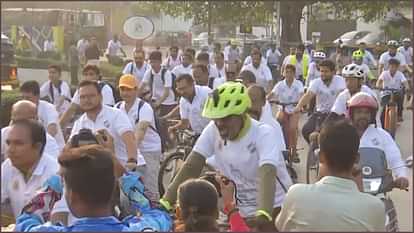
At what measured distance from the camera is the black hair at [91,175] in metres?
3.27

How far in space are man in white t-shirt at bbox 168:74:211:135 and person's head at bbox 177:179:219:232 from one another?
6.00 m

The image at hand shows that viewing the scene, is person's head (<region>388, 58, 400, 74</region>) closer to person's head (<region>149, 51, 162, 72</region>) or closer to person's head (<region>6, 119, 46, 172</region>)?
person's head (<region>149, 51, 162, 72</region>)

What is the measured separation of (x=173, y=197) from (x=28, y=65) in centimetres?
2357

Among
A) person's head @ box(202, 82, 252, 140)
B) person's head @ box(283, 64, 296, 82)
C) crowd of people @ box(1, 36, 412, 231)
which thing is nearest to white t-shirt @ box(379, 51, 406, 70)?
person's head @ box(283, 64, 296, 82)

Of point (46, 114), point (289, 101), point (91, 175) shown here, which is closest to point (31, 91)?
point (46, 114)

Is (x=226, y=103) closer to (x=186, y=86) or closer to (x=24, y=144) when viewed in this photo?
(x=24, y=144)

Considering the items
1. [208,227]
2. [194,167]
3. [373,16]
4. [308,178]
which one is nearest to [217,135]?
[194,167]

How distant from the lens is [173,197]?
14.9ft

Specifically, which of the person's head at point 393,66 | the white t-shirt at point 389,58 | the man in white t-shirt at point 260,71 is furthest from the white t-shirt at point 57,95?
the white t-shirt at point 389,58

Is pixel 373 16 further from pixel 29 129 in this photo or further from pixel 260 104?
pixel 29 129

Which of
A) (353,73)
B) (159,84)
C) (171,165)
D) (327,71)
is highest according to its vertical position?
(353,73)

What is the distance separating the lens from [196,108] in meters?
9.88

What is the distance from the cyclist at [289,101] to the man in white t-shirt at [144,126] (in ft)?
12.9

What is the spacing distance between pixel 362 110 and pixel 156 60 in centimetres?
697
